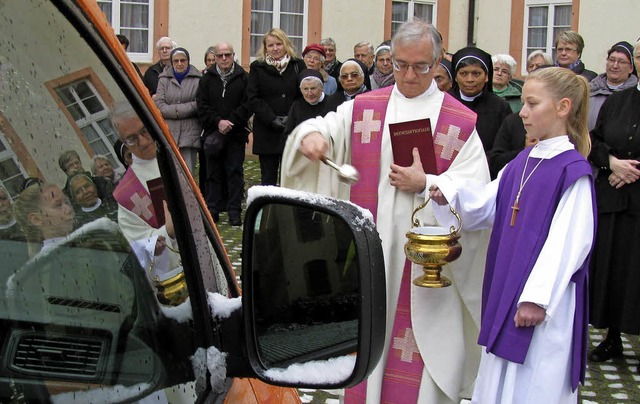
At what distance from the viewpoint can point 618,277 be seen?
248 inches

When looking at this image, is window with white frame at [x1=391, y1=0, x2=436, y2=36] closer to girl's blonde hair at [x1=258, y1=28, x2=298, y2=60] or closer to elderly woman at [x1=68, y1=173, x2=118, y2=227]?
girl's blonde hair at [x1=258, y1=28, x2=298, y2=60]

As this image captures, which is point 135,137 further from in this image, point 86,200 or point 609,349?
point 609,349

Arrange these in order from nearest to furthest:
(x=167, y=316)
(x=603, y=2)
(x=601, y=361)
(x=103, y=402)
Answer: (x=103, y=402) → (x=167, y=316) → (x=601, y=361) → (x=603, y=2)

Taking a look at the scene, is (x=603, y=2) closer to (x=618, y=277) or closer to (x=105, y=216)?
(x=618, y=277)

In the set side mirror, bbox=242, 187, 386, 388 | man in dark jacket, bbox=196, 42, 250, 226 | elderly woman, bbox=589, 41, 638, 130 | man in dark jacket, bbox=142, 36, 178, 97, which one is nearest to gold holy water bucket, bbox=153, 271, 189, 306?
side mirror, bbox=242, 187, 386, 388

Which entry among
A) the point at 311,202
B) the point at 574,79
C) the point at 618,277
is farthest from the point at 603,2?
the point at 311,202

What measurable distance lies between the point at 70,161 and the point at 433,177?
2627 millimetres

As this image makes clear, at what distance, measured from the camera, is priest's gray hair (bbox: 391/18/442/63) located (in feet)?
13.0

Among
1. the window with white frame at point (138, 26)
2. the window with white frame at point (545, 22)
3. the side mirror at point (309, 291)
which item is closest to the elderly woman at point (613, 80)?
the side mirror at point (309, 291)

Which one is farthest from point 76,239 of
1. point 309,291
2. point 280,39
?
point 280,39

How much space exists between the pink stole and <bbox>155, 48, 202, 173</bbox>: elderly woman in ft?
21.9

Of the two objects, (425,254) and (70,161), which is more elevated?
(70,161)

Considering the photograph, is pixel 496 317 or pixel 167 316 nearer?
pixel 167 316

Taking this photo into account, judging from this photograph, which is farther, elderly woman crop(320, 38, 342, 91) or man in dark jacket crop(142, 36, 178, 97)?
elderly woman crop(320, 38, 342, 91)
